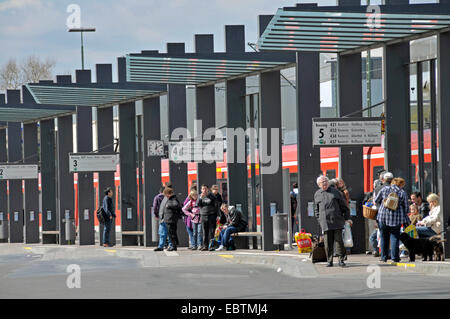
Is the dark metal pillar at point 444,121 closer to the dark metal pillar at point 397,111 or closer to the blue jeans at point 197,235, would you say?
the dark metal pillar at point 397,111

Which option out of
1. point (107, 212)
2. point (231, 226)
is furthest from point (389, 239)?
point (107, 212)

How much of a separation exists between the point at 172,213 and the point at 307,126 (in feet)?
14.0

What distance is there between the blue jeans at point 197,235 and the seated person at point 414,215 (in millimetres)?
6085

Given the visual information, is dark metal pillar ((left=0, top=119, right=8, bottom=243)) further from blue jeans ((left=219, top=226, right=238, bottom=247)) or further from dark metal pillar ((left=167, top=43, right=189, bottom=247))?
→ blue jeans ((left=219, top=226, right=238, bottom=247))

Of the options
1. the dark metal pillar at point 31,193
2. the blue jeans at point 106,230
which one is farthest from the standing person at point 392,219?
the dark metal pillar at point 31,193

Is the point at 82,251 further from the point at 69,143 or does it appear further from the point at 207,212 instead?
the point at 69,143

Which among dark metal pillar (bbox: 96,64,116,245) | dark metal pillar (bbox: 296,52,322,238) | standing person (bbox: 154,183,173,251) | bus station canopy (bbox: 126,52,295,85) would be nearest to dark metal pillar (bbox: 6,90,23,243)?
dark metal pillar (bbox: 96,64,116,245)

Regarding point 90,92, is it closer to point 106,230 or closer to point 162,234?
point 106,230

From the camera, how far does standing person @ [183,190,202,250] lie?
922 inches

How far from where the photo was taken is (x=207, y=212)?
23.0 metres

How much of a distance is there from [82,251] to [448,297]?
14782 mm

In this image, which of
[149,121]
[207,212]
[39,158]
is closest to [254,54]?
[207,212]

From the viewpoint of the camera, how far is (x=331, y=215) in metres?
17.0
